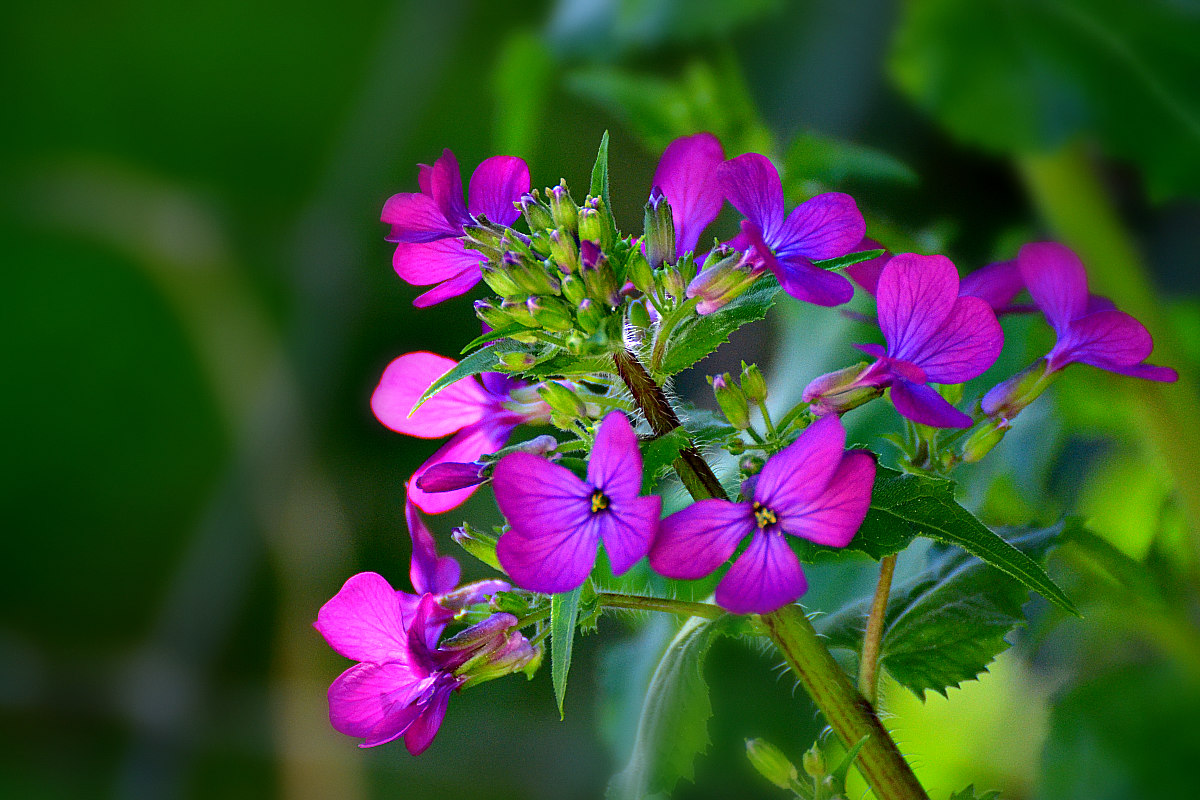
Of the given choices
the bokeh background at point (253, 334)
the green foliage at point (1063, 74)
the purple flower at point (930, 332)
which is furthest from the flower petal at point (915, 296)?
the bokeh background at point (253, 334)

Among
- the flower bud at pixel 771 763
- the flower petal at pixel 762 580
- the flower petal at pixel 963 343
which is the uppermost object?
the flower petal at pixel 963 343

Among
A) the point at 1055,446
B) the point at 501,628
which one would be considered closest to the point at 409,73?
the point at 1055,446

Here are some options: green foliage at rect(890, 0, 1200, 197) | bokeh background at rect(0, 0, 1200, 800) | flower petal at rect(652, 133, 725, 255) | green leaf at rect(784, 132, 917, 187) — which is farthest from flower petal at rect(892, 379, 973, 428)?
bokeh background at rect(0, 0, 1200, 800)

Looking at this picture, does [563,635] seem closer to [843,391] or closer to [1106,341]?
[843,391]

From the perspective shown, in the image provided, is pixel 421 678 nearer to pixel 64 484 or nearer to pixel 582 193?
pixel 582 193

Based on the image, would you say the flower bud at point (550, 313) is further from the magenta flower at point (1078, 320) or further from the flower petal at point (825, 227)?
the magenta flower at point (1078, 320)
